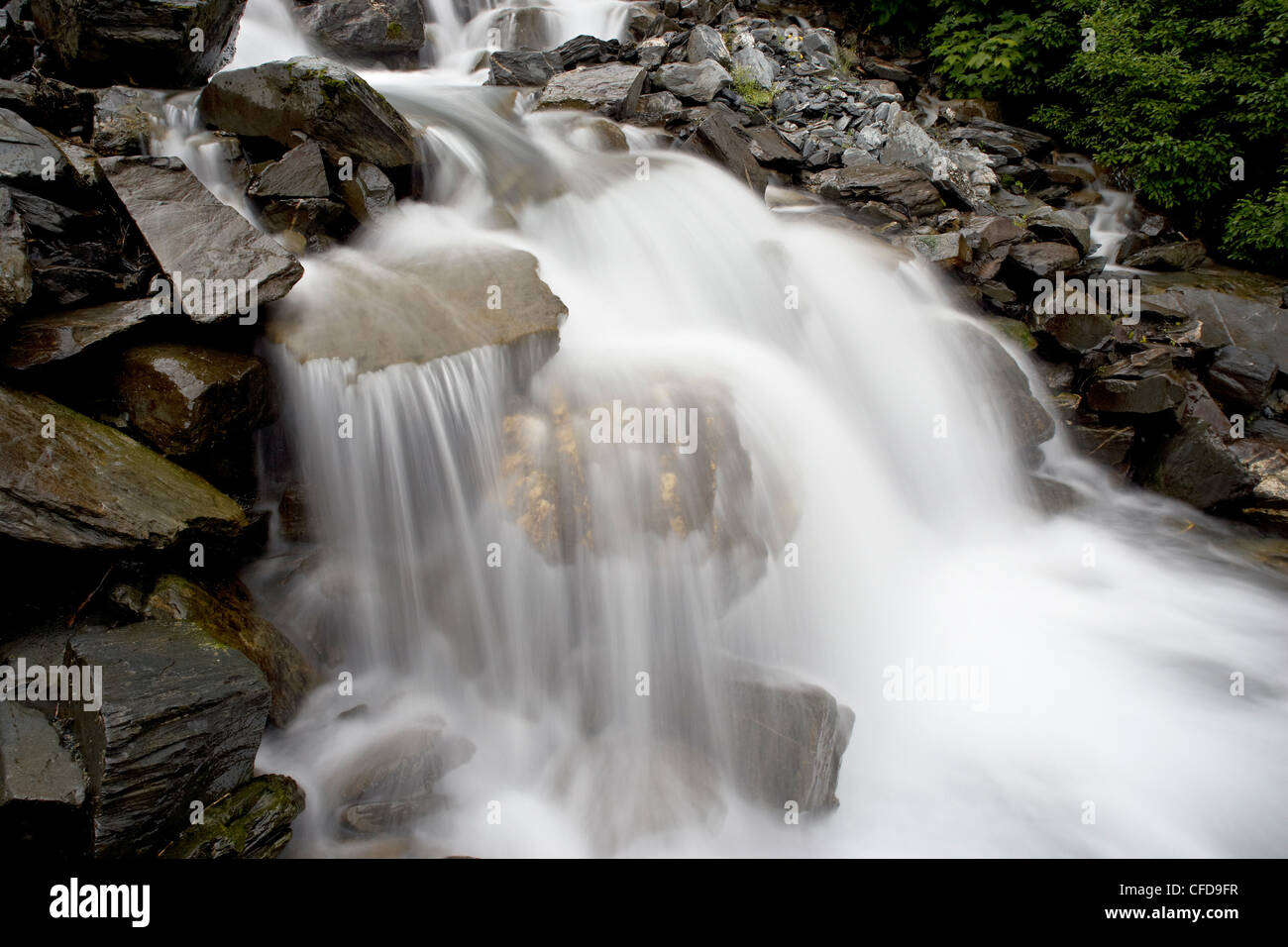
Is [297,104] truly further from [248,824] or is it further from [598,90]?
[248,824]

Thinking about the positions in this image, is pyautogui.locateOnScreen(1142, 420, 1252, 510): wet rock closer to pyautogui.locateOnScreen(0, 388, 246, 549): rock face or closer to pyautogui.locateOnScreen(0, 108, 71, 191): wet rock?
pyautogui.locateOnScreen(0, 388, 246, 549): rock face

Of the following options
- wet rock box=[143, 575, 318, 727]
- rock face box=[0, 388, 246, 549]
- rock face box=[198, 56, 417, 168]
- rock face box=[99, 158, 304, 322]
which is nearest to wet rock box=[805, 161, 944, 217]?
rock face box=[198, 56, 417, 168]

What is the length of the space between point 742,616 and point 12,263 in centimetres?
526

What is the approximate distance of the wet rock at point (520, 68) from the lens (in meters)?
11.5

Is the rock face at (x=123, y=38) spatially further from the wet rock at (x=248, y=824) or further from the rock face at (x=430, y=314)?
the wet rock at (x=248, y=824)

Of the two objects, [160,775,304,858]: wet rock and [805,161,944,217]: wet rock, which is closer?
[160,775,304,858]: wet rock

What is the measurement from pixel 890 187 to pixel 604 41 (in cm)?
563

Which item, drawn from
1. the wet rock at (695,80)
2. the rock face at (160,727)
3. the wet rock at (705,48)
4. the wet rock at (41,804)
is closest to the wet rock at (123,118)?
the rock face at (160,727)

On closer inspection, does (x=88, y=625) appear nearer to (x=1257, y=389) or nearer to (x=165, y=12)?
(x=165, y=12)

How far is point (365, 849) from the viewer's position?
4.17m

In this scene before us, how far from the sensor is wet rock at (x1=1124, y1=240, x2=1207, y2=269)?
11422mm

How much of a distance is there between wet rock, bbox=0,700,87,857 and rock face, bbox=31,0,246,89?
6938 millimetres

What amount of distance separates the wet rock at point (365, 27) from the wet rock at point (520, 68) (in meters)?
1.43

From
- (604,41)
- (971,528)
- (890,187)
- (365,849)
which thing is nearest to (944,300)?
(890,187)
